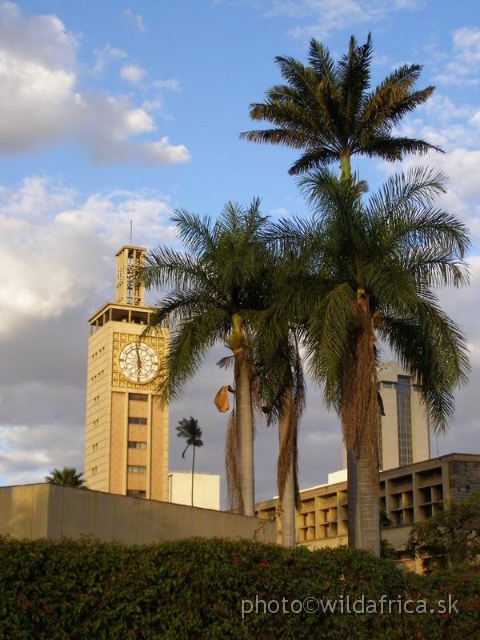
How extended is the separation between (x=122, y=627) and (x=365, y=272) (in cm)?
1095

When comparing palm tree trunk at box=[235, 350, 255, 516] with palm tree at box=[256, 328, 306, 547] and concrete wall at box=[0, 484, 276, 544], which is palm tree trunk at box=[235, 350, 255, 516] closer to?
palm tree at box=[256, 328, 306, 547]

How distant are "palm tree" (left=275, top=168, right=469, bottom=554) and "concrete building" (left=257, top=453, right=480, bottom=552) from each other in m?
31.0

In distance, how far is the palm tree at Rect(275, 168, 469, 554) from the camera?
72.3ft

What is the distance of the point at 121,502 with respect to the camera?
803 inches

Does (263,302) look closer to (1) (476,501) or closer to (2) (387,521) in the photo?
→ (1) (476,501)

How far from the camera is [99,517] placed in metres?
19.8

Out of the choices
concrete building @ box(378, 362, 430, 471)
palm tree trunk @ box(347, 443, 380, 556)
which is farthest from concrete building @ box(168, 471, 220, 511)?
palm tree trunk @ box(347, 443, 380, 556)

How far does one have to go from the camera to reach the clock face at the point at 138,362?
11462cm

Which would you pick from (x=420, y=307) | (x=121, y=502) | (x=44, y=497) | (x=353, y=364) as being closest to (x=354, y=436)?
(x=353, y=364)

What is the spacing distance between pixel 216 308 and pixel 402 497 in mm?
49757

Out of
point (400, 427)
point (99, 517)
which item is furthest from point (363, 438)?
point (400, 427)

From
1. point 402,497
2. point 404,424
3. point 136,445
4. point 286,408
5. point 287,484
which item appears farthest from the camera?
point 404,424

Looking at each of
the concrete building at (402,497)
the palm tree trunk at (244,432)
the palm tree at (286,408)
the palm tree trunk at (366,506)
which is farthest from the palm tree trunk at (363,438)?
the concrete building at (402,497)

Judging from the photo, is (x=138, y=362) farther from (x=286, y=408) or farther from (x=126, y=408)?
(x=286, y=408)
